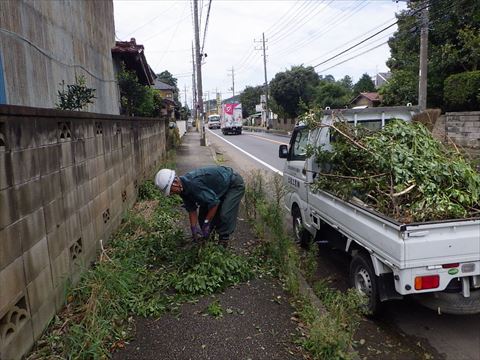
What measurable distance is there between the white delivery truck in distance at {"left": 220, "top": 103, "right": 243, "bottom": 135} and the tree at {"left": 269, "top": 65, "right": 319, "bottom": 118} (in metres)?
4.79

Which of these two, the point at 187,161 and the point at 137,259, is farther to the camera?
the point at 187,161

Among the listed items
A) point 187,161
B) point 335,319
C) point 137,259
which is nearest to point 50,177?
point 137,259

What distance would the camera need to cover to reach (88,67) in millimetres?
9633

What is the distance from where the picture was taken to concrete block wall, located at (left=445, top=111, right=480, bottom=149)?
14039mm

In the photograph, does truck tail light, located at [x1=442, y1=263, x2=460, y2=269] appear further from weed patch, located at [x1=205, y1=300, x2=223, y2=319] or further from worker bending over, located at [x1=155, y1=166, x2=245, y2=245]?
worker bending over, located at [x1=155, y1=166, x2=245, y2=245]

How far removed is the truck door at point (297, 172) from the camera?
606 cm

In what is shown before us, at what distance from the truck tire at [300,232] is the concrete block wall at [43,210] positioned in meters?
2.87

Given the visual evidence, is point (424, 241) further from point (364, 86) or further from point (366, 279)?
point (364, 86)

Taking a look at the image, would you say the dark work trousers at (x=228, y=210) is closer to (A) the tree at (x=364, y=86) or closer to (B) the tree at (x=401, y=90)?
(B) the tree at (x=401, y=90)

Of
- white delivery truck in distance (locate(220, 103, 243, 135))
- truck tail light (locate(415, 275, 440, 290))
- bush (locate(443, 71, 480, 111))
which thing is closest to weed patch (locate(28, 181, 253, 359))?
truck tail light (locate(415, 275, 440, 290))

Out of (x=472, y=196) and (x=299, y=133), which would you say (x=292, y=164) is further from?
(x=472, y=196)

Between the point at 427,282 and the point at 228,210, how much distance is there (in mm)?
2535

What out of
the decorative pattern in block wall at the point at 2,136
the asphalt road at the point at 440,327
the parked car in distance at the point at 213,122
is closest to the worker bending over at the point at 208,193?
the decorative pattern in block wall at the point at 2,136

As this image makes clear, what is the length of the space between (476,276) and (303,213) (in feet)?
9.17
